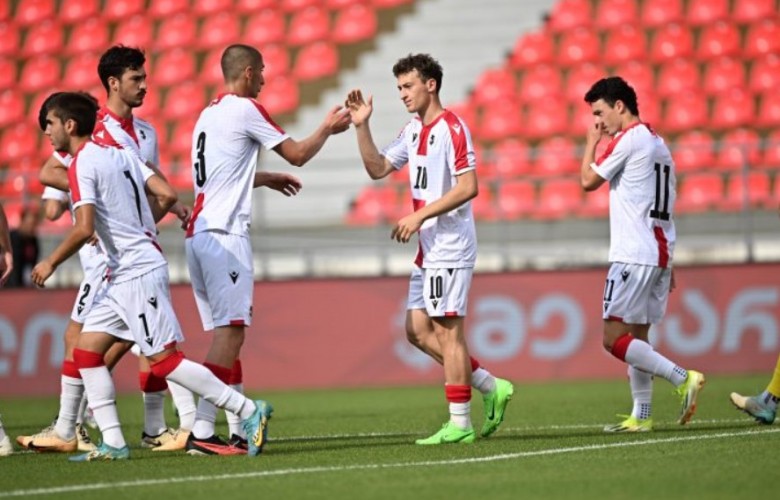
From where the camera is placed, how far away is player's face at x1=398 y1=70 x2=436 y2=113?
8.52 metres

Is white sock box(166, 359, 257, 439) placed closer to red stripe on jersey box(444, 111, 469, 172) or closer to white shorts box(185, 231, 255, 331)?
white shorts box(185, 231, 255, 331)

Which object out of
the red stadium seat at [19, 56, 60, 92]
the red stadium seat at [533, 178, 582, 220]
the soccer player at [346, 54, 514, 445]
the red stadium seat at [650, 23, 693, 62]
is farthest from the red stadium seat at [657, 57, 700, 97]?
the soccer player at [346, 54, 514, 445]

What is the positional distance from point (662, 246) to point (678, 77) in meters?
10.8

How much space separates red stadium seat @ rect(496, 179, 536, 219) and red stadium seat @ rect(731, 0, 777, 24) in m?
4.70

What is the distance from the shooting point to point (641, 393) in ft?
30.0

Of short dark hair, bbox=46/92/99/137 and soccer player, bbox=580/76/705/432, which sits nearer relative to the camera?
short dark hair, bbox=46/92/99/137

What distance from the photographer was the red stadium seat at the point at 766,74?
1917cm

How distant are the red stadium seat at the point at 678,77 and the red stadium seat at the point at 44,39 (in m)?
10.3

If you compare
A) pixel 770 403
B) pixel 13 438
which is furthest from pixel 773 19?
pixel 13 438

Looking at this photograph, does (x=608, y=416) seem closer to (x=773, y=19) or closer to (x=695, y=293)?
(x=695, y=293)

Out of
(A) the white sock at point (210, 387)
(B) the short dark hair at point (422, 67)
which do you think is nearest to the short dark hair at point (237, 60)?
→ (B) the short dark hair at point (422, 67)

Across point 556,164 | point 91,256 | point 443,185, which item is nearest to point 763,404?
point 443,185

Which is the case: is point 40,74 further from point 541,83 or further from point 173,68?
point 541,83

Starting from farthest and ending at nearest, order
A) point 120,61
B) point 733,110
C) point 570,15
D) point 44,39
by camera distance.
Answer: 1. point 44,39
2. point 570,15
3. point 733,110
4. point 120,61
